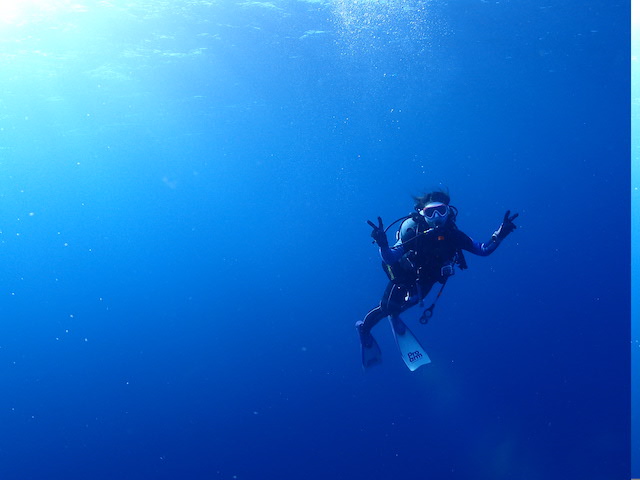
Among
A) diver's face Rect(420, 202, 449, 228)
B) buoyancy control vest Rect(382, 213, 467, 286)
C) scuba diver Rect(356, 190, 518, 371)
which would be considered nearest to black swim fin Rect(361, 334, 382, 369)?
scuba diver Rect(356, 190, 518, 371)

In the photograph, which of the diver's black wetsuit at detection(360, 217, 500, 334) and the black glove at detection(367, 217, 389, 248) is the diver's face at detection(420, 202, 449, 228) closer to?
the diver's black wetsuit at detection(360, 217, 500, 334)

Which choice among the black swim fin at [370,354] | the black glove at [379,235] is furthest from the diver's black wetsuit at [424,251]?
the black swim fin at [370,354]

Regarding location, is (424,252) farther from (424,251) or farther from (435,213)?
(435,213)

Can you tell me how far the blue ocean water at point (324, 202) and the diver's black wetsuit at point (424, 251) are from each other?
42.8 inches

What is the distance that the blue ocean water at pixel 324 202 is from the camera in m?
12.4

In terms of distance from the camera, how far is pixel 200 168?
25.1 metres

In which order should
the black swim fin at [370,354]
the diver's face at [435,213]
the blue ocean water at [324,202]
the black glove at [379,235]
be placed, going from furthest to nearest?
the blue ocean water at [324,202], the black swim fin at [370,354], the diver's face at [435,213], the black glove at [379,235]

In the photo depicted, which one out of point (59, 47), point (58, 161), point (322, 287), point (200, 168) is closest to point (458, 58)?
point (59, 47)

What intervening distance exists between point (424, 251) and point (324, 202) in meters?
28.1

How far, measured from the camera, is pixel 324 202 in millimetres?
32906

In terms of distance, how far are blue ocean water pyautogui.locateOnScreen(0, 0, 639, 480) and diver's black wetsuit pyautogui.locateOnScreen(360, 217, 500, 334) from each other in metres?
1.09

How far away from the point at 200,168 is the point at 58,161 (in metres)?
6.77

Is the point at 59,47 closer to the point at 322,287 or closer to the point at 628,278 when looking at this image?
the point at 628,278

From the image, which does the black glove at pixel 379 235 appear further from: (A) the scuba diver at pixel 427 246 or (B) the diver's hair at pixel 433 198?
(B) the diver's hair at pixel 433 198
